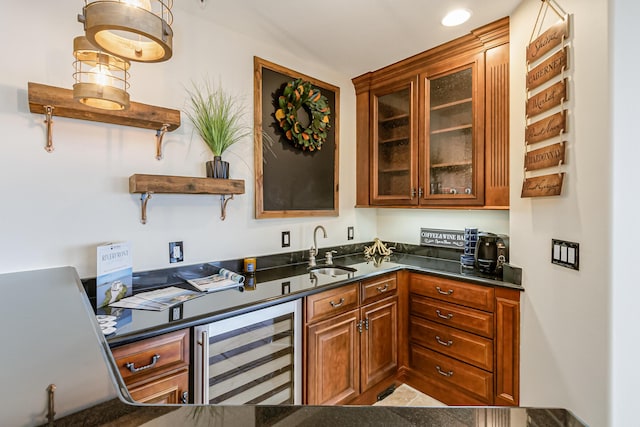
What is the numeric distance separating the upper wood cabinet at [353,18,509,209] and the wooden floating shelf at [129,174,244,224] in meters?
1.45

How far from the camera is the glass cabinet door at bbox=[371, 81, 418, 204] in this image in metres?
2.66

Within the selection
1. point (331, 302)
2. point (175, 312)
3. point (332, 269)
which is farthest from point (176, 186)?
point (332, 269)

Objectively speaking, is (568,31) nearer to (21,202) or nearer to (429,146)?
(429,146)

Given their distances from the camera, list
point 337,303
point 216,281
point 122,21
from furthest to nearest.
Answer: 1. point 337,303
2. point 216,281
3. point 122,21

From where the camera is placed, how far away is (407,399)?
2.31 meters

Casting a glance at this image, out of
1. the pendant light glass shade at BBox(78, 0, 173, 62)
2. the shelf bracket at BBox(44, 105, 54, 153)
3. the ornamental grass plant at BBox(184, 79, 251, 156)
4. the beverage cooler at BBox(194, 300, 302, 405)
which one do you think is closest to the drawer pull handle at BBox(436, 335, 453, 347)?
the beverage cooler at BBox(194, 300, 302, 405)

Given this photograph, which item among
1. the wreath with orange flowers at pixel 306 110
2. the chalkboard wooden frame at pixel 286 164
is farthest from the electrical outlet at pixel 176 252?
the wreath with orange flowers at pixel 306 110

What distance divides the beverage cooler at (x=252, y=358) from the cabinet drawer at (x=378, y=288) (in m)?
0.58

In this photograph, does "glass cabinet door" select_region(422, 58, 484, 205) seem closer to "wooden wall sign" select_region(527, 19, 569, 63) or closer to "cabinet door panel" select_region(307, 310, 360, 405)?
"wooden wall sign" select_region(527, 19, 569, 63)

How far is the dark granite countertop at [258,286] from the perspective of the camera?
1281 mm

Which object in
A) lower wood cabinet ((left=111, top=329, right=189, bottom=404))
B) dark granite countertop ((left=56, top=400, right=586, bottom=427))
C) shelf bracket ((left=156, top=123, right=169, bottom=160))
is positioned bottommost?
lower wood cabinet ((left=111, top=329, right=189, bottom=404))

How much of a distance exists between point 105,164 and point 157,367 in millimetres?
1118

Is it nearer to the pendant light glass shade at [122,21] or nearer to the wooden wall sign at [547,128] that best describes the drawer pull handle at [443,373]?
the wooden wall sign at [547,128]

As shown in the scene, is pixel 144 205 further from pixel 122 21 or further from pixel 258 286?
pixel 122 21
